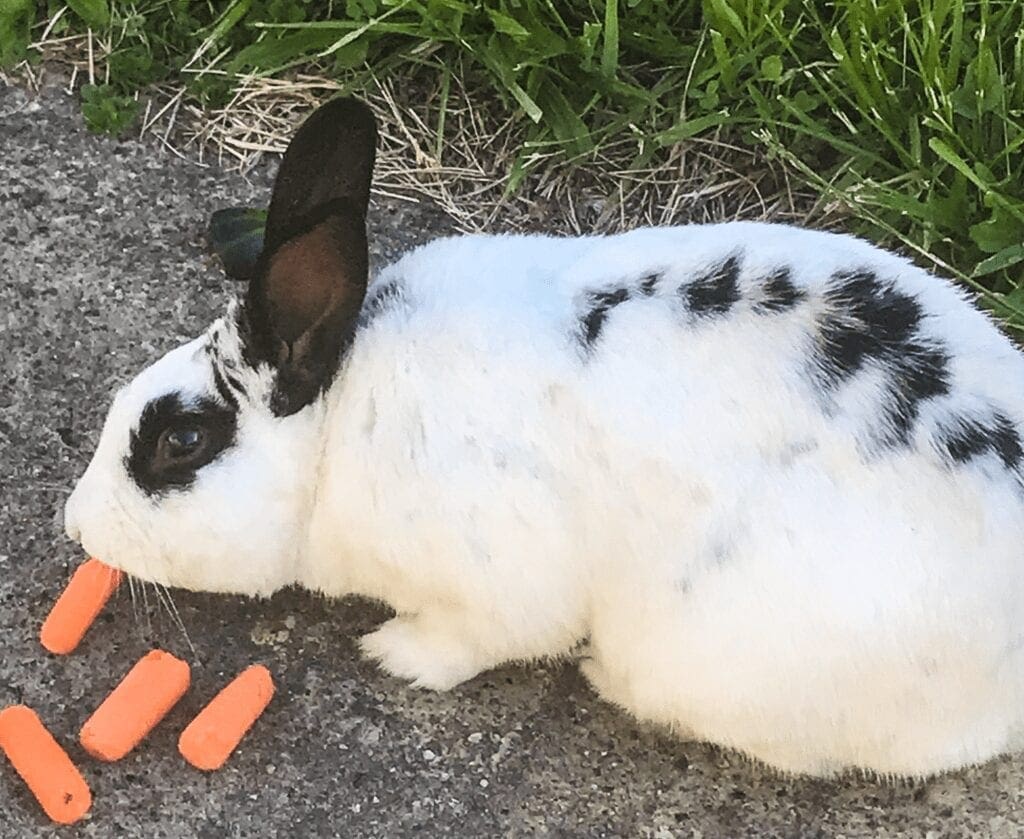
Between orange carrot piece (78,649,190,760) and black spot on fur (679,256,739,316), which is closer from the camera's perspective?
black spot on fur (679,256,739,316)

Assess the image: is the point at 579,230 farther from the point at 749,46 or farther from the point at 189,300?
the point at 189,300

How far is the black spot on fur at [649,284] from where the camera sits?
6.65 ft

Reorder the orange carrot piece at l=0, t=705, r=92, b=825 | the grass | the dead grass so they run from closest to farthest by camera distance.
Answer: the orange carrot piece at l=0, t=705, r=92, b=825
the grass
the dead grass

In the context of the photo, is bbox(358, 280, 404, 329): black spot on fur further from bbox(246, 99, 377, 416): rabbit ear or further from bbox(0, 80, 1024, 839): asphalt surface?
bbox(0, 80, 1024, 839): asphalt surface

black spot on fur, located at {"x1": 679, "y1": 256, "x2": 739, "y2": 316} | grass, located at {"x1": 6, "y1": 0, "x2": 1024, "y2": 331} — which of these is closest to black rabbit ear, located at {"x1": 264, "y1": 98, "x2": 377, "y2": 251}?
black spot on fur, located at {"x1": 679, "y1": 256, "x2": 739, "y2": 316}

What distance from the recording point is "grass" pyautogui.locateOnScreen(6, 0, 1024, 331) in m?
2.73

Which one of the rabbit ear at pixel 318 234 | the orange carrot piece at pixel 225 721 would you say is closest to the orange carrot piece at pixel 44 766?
the orange carrot piece at pixel 225 721

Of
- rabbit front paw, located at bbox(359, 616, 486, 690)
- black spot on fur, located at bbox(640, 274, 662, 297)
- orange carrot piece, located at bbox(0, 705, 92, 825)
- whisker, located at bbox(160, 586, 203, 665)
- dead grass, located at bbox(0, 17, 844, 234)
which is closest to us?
black spot on fur, located at bbox(640, 274, 662, 297)

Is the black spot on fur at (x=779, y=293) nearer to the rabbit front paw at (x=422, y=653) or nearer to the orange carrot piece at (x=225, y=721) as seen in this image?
the rabbit front paw at (x=422, y=653)

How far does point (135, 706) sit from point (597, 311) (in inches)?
36.0

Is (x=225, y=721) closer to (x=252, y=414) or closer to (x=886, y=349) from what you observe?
(x=252, y=414)

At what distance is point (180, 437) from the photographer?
6.82 ft

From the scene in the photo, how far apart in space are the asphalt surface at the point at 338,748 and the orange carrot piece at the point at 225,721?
4 centimetres

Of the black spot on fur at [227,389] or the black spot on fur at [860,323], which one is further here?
the black spot on fur at [227,389]
